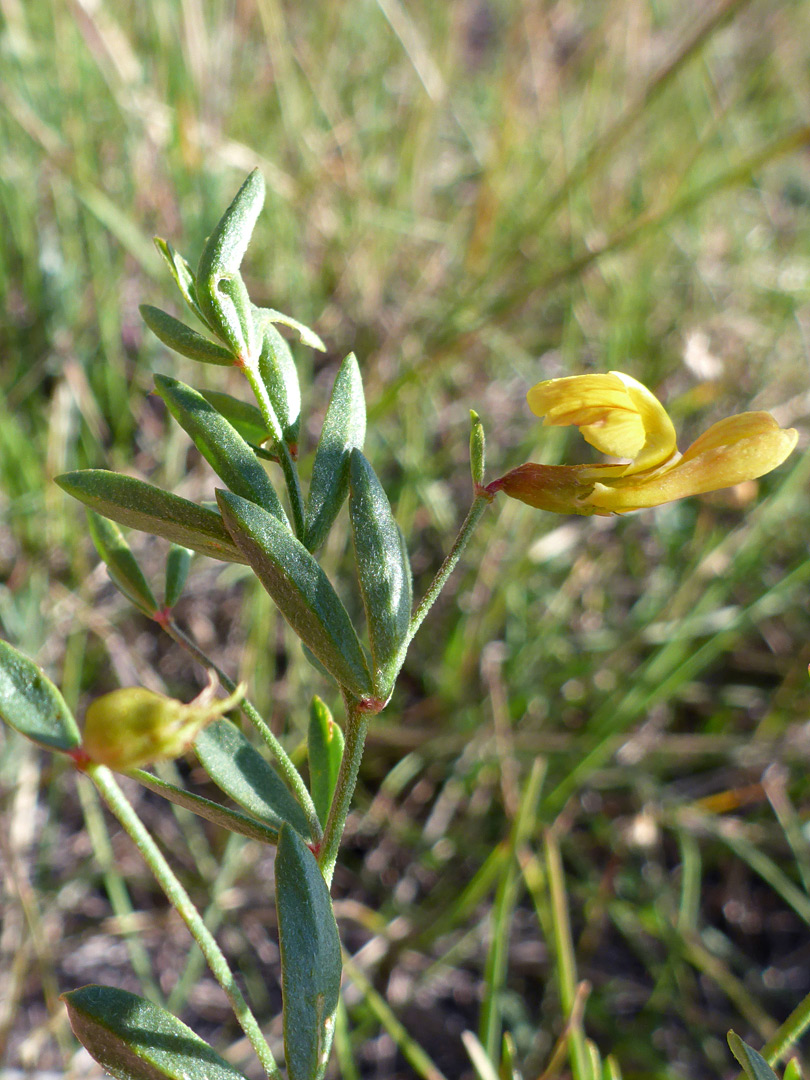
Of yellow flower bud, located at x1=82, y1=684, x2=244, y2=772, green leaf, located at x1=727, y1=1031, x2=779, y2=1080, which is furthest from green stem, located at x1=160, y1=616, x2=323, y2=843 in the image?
green leaf, located at x1=727, y1=1031, x2=779, y2=1080

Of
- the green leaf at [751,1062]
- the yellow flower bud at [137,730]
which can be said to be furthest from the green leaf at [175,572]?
the green leaf at [751,1062]

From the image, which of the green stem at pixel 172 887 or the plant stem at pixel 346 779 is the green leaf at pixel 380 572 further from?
the green stem at pixel 172 887

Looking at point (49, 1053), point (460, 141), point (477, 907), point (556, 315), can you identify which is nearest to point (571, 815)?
point (477, 907)

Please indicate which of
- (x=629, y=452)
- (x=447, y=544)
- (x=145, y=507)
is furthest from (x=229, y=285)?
(x=447, y=544)

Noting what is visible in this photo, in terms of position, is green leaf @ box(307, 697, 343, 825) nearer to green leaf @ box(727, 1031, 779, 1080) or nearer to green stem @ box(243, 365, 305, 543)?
green stem @ box(243, 365, 305, 543)

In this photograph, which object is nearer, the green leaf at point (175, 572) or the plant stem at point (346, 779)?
the plant stem at point (346, 779)

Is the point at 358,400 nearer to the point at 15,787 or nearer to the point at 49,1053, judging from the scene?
the point at 15,787
